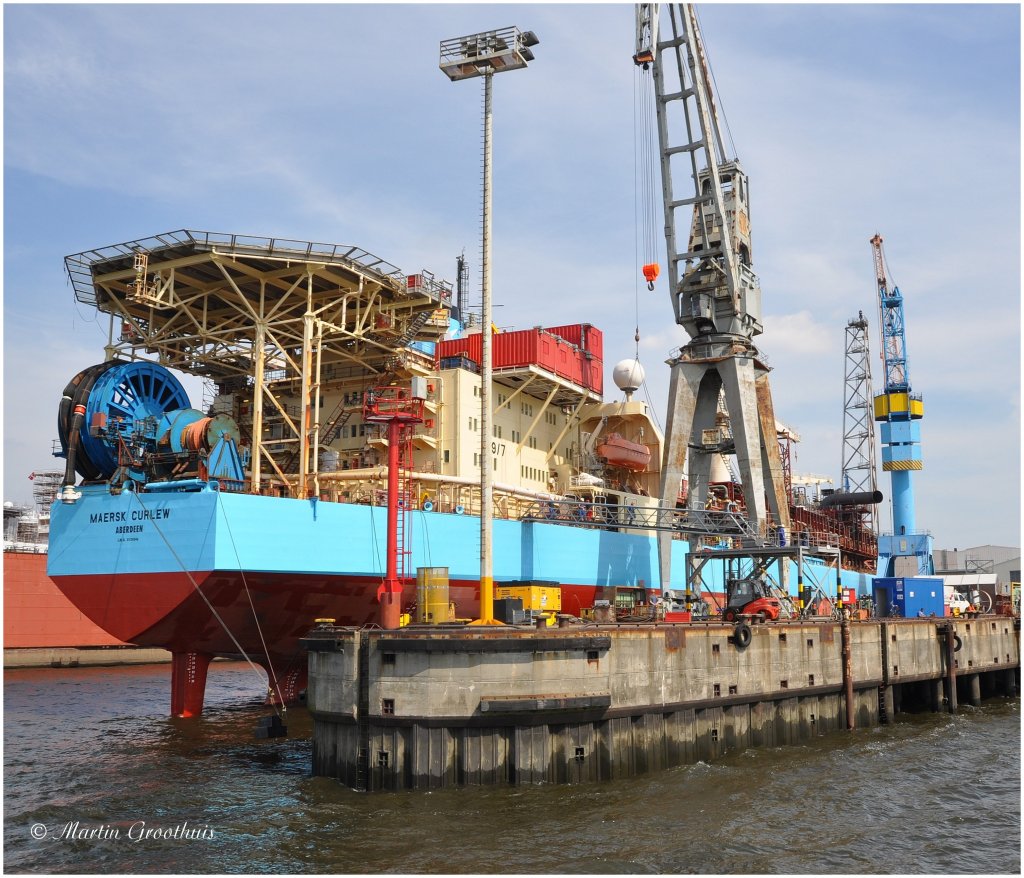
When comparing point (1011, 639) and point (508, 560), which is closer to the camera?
point (508, 560)

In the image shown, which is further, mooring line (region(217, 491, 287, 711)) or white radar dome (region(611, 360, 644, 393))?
white radar dome (region(611, 360, 644, 393))

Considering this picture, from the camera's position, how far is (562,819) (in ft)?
59.2

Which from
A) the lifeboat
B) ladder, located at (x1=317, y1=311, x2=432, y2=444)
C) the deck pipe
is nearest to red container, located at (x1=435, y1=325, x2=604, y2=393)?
ladder, located at (x1=317, y1=311, x2=432, y2=444)

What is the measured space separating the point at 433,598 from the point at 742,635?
8732mm

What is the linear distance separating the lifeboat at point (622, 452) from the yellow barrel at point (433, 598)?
23830mm

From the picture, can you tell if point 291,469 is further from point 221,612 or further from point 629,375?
point 629,375

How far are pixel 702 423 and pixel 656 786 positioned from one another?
24148 millimetres

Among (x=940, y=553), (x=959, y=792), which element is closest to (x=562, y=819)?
(x=959, y=792)

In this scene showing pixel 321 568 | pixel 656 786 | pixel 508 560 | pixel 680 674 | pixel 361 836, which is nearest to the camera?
pixel 361 836

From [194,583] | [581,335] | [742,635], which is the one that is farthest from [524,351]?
[742,635]

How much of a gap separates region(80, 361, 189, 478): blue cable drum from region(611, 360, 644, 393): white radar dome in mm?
22954

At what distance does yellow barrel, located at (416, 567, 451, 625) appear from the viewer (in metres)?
23.9

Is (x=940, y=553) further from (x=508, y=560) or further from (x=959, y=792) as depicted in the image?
(x=959, y=792)

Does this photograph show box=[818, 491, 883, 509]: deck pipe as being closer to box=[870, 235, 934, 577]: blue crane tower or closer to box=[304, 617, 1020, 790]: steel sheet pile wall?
box=[870, 235, 934, 577]: blue crane tower
